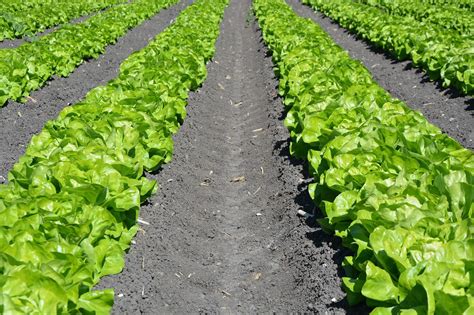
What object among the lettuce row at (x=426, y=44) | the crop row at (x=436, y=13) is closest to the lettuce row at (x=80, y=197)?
the lettuce row at (x=426, y=44)

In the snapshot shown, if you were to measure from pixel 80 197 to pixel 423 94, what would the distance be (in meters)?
8.38

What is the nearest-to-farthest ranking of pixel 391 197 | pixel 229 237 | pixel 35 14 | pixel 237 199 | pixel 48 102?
pixel 391 197 → pixel 229 237 → pixel 237 199 → pixel 48 102 → pixel 35 14

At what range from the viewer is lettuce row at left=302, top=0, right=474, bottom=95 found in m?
10.2

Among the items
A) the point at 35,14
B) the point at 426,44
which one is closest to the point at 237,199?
the point at 426,44

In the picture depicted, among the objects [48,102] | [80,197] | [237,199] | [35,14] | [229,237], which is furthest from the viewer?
[35,14]

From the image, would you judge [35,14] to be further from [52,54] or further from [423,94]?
[423,94]

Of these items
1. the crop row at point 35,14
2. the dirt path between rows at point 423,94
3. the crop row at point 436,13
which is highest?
the crop row at point 436,13

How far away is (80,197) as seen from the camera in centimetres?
430

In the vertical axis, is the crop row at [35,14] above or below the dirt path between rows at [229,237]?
above

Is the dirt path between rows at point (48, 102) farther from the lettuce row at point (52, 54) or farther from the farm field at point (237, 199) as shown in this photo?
the lettuce row at point (52, 54)

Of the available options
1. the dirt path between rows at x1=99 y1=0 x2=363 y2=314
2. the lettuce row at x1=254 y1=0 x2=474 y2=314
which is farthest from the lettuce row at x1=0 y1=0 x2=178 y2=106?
the lettuce row at x1=254 y1=0 x2=474 y2=314

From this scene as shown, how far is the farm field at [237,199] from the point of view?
11.5 ft

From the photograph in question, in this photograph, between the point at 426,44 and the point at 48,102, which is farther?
the point at 426,44

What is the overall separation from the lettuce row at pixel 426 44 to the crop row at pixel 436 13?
4.99ft
